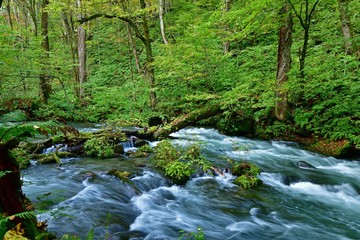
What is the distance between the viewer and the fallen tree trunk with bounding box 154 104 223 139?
11.2 meters

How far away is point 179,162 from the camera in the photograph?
8141 mm

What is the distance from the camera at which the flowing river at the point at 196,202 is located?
5438mm

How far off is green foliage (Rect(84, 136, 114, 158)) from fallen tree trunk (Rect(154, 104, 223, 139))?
7.07ft

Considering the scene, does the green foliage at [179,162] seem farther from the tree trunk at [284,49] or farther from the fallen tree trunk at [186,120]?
the tree trunk at [284,49]

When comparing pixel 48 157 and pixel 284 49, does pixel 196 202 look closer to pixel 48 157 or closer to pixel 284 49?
pixel 48 157

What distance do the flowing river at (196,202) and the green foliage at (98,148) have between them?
37 centimetres

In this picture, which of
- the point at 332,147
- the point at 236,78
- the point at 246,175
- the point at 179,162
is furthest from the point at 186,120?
the point at 332,147

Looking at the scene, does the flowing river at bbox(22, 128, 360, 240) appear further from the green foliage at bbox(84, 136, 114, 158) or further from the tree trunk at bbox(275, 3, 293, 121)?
the tree trunk at bbox(275, 3, 293, 121)

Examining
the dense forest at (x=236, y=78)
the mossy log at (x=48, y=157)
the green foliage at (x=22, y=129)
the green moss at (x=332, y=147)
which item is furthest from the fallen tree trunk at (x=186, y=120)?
the green foliage at (x=22, y=129)

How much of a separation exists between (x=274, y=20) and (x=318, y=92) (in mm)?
3420

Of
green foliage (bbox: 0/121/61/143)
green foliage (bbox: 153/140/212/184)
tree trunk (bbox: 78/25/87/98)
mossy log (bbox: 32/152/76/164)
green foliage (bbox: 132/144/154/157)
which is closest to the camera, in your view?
green foliage (bbox: 0/121/61/143)

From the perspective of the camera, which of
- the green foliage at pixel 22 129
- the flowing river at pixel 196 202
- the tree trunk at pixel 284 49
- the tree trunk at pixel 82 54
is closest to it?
the green foliage at pixel 22 129

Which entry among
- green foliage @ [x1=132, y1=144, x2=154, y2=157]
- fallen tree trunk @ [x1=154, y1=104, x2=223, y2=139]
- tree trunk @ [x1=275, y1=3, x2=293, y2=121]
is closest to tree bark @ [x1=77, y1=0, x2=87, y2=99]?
fallen tree trunk @ [x1=154, y1=104, x2=223, y2=139]

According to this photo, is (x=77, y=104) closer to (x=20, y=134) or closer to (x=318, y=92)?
(x=318, y=92)
